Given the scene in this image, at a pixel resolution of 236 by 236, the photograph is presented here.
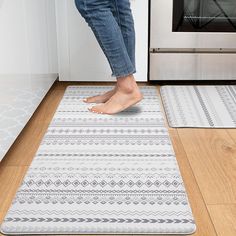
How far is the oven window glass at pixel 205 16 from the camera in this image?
2.03 metres

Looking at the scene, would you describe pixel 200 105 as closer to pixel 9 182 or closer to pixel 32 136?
pixel 32 136

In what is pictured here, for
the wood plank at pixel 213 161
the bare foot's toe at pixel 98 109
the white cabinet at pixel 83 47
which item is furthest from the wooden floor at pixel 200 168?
the white cabinet at pixel 83 47

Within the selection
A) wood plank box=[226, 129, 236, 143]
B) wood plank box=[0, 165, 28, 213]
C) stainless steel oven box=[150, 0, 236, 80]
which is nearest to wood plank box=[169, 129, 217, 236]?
wood plank box=[226, 129, 236, 143]

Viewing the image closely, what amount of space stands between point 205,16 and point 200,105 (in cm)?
47

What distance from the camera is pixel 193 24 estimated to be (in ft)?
6.72

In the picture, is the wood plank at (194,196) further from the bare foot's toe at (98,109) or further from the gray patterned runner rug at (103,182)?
the bare foot's toe at (98,109)

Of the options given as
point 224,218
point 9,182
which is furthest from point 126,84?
point 224,218

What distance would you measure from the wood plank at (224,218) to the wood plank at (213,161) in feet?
0.09

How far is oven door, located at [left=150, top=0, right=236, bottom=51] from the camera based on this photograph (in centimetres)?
203

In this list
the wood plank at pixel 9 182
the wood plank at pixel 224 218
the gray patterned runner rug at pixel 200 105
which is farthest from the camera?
the gray patterned runner rug at pixel 200 105

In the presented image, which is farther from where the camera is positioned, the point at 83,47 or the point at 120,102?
the point at 83,47

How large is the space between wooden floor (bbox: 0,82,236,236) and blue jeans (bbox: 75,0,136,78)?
0.31 meters

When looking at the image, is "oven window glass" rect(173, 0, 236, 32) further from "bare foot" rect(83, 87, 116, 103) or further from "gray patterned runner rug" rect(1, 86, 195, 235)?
"gray patterned runner rug" rect(1, 86, 195, 235)

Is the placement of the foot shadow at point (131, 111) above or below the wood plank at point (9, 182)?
below
